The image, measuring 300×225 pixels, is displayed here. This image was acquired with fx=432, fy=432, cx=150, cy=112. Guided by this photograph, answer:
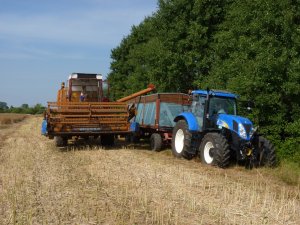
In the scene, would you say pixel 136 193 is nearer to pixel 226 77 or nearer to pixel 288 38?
pixel 288 38

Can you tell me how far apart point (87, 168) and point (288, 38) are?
8056 millimetres

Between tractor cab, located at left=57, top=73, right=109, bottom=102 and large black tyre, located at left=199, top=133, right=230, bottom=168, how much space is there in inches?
235

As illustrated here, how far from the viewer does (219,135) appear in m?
10.7

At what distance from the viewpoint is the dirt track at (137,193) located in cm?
582

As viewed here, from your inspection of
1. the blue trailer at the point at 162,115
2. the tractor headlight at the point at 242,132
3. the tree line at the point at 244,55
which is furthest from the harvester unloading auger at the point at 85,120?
the tractor headlight at the point at 242,132

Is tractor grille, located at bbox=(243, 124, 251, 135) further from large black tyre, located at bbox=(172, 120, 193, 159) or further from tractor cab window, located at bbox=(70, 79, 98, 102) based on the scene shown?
tractor cab window, located at bbox=(70, 79, 98, 102)

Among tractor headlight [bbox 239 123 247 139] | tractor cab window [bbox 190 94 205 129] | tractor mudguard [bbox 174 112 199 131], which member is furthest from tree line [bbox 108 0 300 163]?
tractor headlight [bbox 239 123 247 139]

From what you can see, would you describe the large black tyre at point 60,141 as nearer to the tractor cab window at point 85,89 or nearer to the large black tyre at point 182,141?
the tractor cab window at point 85,89

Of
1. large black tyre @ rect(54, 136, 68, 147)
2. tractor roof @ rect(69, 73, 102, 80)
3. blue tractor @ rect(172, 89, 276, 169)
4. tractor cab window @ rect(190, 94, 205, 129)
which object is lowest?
large black tyre @ rect(54, 136, 68, 147)

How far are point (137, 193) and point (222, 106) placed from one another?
5.23 metres

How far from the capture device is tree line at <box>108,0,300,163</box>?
1355 centimetres

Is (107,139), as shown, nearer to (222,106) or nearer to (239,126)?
(222,106)

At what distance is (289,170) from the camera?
1053 cm

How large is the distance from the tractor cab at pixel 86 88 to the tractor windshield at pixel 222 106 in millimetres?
5625
